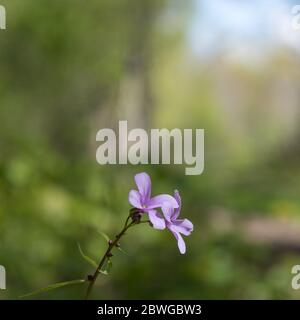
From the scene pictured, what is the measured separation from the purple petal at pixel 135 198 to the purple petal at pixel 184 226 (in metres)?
0.06

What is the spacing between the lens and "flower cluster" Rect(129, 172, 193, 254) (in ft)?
2.42

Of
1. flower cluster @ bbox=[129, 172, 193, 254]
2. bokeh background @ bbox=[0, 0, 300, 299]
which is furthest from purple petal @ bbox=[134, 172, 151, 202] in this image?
bokeh background @ bbox=[0, 0, 300, 299]

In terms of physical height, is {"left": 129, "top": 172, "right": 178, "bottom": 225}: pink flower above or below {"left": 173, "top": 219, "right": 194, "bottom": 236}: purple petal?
above

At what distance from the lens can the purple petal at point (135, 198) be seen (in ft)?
2.38

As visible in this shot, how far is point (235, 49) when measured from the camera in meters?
19.2

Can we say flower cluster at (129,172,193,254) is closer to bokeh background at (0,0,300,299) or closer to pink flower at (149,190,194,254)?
pink flower at (149,190,194,254)

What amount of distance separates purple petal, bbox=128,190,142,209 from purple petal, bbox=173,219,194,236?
6 centimetres

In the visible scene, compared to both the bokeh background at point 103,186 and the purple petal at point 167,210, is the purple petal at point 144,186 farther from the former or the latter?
the bokeh background at point 103,186

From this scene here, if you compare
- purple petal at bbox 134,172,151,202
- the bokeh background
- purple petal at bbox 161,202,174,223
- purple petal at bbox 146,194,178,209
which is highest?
the bokeh background

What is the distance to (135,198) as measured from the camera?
741mm

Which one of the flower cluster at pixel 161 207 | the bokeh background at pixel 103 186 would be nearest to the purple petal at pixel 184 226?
the flower cluster at pixel 161 207

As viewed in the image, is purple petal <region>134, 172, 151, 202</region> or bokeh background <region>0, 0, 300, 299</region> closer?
purple petal <region>134, 172, 151, 202</region>

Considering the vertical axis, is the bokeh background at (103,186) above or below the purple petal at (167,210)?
above
